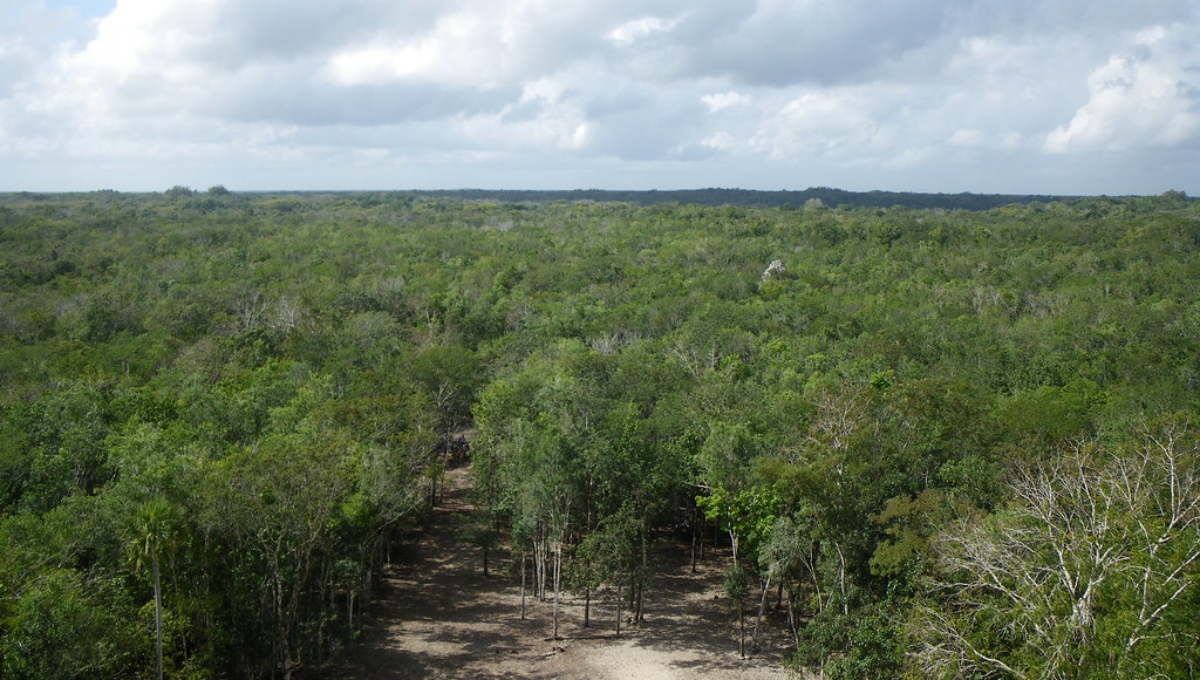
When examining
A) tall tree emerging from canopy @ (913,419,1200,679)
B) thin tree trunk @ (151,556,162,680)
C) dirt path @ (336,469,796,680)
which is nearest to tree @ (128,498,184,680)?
thin tree trunk @ (151,556,162,680)

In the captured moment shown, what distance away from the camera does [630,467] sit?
78.9 ft

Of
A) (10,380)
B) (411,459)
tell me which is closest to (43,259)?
(10,380)

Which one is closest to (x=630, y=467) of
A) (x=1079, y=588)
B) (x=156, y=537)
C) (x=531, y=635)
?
(x=531, y=635)

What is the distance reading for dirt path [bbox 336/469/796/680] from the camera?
74.6ft

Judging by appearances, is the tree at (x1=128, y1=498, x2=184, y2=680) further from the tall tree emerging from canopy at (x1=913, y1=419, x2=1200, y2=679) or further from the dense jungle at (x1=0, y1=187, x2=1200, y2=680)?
the tall tree emerging from canopy at (x1=913, y1=419, x2=1200, y2=679)

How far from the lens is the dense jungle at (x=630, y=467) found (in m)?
14.9

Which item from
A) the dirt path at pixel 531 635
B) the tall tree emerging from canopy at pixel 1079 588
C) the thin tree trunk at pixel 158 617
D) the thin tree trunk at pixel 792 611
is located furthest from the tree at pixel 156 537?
the thin tree trunk at pixel 792 611

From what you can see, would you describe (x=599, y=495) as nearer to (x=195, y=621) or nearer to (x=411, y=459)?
(x=411, y=459)

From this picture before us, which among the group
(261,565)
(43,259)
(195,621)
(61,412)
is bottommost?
(195,621)

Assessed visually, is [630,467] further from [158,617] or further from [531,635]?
[158,617]

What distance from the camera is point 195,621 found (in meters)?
19.4

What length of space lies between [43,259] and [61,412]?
193 ft

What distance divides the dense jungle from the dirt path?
2.32 ft

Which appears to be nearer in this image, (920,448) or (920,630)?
(920,630)
